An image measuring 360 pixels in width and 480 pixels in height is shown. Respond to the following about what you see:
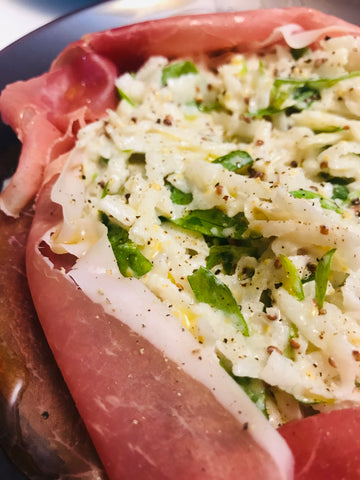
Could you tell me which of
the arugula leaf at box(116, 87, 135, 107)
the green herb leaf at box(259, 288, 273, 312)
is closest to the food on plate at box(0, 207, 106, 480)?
the green herb leaf at box(259, 288, 273, 312)

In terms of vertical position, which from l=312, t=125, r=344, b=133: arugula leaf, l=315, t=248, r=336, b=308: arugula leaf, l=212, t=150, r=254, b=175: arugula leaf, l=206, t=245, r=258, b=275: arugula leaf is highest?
l=212, t=150, r=254, b=175: arugula leaf

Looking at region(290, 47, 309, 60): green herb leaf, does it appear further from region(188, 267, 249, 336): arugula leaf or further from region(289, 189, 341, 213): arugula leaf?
region(188, 267, 249, 336): arugula leaf

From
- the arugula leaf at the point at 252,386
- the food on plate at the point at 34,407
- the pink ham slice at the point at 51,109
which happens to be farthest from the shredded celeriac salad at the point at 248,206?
the food on plate at the point at 34,407

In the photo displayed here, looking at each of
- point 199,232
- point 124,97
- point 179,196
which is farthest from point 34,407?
point 124,97

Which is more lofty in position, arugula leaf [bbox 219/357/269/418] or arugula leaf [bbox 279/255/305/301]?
arugula leaf [bbox 279/255/305/301]

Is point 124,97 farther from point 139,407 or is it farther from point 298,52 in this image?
point 139,407

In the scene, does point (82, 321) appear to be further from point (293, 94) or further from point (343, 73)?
point (343, 73)

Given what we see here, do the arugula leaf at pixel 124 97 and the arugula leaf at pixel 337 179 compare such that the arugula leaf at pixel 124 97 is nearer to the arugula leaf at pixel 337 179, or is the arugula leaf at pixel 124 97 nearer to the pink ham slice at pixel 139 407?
the arugula leaf at pixel 337 179
